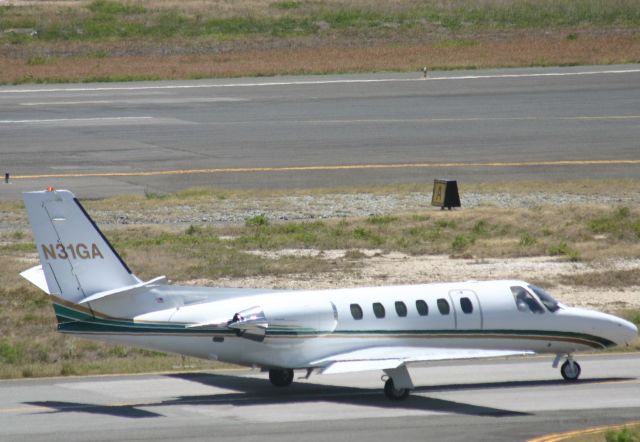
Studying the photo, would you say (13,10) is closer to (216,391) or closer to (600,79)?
(600,79)

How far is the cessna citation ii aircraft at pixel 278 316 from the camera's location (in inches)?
979

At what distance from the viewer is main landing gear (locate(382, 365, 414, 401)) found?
83.4 feet

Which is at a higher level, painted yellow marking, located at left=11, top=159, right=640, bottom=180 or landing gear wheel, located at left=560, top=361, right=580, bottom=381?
painted yellow marking, located at left=11, top=159, right=640, bottom=180

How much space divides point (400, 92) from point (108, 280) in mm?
53921

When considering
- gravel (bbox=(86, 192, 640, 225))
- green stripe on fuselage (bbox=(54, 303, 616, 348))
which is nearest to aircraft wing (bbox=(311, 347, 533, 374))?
green stripe on fuselage (bbox=(54, 303, 616, 348))

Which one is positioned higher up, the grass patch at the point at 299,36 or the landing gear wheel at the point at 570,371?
the grass patch at the point at 299,36

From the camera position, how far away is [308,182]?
5466 centimetres

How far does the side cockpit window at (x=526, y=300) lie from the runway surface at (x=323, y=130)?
26.9 m

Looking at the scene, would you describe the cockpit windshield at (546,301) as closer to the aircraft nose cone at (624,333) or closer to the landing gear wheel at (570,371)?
the landing gear wheel at (570,371)

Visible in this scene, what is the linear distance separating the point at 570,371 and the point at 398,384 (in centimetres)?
444

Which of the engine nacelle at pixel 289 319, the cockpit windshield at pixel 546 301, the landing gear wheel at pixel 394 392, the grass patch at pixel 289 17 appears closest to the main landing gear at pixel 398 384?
the landing gear wheel at pixel 394 392

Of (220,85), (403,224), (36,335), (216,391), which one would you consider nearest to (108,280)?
(216,391)

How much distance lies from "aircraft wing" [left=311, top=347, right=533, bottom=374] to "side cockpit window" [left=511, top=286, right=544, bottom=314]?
148 cm

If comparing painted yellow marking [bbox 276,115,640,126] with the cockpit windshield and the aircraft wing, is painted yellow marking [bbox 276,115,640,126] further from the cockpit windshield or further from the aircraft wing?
the aircraft wing
